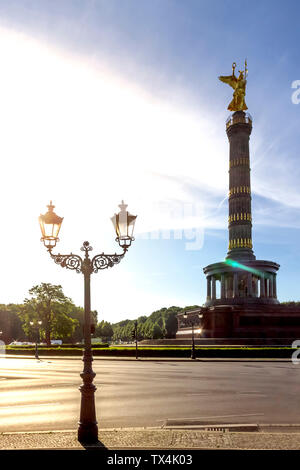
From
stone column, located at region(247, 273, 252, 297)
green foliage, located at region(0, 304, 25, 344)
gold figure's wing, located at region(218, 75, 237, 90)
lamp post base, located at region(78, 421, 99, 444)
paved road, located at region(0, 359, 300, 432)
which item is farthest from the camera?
green foliage, located at region(0, 304, 25, 344)

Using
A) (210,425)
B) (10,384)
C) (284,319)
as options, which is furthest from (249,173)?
(210,425)

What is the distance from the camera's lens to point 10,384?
2191 cm

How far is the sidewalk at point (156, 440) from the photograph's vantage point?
845 centimetres

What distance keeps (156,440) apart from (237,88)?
8157cm

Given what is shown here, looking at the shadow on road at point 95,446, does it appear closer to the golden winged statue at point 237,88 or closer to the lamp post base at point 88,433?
the lamp post base at point 88,433

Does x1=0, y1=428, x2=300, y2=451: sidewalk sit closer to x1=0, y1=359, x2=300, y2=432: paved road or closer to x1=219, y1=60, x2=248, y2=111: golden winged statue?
x1=0, y1=359, x2=300, y2=432: paved road

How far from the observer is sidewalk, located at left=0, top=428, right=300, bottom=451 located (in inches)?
333

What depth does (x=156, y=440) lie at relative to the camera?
8.98 metres

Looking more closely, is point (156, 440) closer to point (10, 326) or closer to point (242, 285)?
point (242, 285)

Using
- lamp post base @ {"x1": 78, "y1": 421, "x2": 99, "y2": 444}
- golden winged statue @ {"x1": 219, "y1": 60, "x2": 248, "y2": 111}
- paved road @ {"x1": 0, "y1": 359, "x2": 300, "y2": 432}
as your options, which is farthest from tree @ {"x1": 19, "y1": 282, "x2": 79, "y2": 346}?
lamp post base @ {"x1": 78, "y1": 421, "x2": 99, "y2": 444}

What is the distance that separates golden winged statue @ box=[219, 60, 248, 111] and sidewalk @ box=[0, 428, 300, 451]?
256 feet

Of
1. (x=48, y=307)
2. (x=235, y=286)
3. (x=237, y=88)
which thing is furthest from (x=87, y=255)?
(x=237, y=88)
